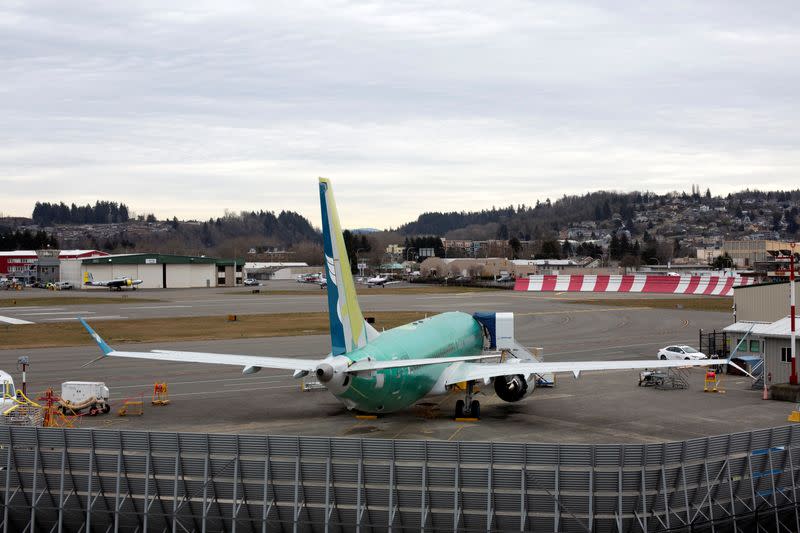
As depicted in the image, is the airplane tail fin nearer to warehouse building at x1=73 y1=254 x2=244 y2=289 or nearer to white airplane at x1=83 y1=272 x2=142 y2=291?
white airplane at x1=83 y1=272 x2=142 y2=291

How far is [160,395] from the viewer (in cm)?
4453

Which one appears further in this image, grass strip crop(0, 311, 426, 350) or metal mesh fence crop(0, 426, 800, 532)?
grass strip crop(0, 311, 426, 350)

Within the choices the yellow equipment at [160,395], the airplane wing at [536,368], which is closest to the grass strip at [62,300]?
the yellow equipment at [160,395]

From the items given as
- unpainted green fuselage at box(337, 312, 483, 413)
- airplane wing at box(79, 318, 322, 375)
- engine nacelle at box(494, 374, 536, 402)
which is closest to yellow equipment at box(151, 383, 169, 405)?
airplane wing at box(79, 318, 322, 375)

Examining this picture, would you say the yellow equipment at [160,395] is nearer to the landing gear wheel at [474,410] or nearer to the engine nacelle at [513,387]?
the landing gear wheel at [474,410]

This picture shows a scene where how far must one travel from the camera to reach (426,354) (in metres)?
37.8

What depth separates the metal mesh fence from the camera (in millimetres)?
23188

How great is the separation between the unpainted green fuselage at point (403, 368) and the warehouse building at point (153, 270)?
472 ft

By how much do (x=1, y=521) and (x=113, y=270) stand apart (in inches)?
6395

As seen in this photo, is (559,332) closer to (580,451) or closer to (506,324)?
(506,324)

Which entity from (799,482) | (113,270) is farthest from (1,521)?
(113,270)

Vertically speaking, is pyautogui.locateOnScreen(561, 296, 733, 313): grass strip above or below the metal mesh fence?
below

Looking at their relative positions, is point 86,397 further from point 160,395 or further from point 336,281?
point 336,281

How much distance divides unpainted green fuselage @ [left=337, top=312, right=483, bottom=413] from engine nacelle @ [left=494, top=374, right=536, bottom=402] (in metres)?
3.25
